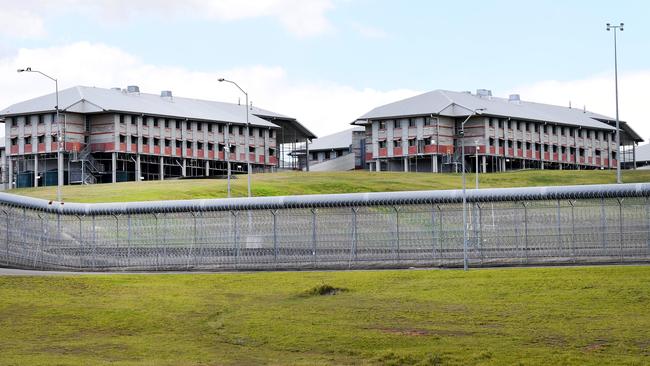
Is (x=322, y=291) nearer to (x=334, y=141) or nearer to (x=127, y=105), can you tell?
(x=127, y=105)

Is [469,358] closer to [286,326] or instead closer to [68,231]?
[286,326]

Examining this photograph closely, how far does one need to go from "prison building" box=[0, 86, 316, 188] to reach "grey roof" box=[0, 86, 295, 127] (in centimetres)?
11

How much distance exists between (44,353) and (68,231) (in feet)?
106

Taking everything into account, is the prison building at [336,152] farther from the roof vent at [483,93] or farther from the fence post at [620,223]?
the fence post at [620,223]

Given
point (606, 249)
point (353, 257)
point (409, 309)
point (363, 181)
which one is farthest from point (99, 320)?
point (363, 181)

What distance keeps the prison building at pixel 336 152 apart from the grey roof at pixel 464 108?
45.1ft

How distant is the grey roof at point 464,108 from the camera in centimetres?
13738

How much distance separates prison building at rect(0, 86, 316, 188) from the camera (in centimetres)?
12781

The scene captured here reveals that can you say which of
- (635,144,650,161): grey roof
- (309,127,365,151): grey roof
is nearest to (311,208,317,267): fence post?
(309,127,365,151): grey roof

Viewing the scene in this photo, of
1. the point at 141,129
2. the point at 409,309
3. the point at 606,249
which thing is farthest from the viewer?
the point at 141,129

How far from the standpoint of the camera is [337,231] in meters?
57.9

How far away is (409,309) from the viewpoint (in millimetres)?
38188

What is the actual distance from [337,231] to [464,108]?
80772 mm

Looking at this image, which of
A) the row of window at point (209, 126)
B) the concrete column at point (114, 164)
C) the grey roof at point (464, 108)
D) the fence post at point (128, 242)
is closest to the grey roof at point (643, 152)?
the grey roof at point (464, 108)
